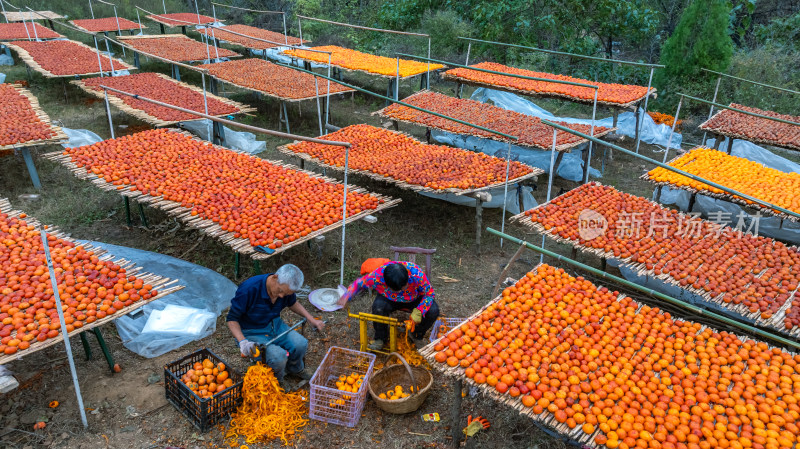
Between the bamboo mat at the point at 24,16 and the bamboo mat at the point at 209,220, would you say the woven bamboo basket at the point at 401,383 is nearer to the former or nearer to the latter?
the bamboo mat at the point at 209,220

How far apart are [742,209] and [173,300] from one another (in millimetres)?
8780

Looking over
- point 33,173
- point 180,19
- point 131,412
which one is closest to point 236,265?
point 131,412

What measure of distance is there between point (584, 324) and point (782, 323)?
1924 mm

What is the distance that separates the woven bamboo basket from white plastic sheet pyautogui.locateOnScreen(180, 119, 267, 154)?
7263 millimetres

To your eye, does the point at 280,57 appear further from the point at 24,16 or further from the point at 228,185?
the point at 24,16

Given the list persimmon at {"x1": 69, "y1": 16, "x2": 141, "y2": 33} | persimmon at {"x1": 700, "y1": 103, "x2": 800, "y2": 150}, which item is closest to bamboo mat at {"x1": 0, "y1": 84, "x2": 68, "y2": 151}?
persimmon at {"x1": 69, "y1": 16, "x2": 141, "y2": 33}

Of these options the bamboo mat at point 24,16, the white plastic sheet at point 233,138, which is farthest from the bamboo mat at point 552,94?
the bamboo mat at point 24,16

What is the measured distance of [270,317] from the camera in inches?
183

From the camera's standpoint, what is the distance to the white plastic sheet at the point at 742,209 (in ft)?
26.3

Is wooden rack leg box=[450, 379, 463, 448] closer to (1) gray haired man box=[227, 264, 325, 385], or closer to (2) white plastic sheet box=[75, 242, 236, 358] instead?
(1) gray haired man box=[227, 264, 325, 385]

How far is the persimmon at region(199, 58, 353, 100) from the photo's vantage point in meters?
11.4

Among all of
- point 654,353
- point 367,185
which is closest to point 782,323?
point 654,353

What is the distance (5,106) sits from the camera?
9.55 metres

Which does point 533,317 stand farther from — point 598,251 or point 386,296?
point 598,251
